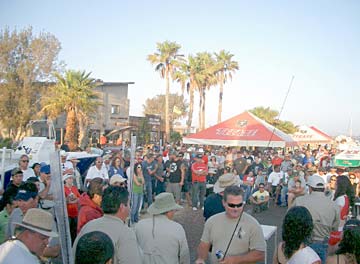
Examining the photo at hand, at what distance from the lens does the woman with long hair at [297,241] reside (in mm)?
3020

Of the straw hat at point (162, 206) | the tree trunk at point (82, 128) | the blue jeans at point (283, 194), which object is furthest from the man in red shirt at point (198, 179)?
the tree trunk at point (82, 128)

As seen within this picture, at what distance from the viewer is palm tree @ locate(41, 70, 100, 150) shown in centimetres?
2945

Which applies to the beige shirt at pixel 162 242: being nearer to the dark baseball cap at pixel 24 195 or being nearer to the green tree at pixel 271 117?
the dark baseball cap at pixel 24 195

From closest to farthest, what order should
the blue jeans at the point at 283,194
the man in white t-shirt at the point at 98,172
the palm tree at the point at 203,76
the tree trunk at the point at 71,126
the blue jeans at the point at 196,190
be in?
the man in white t-shirt at the point at 98,172 < the blue jeans at the point at 196,190 < the blue jeans at the point at 283,194 < the tree trunk at the point at 71,126 < the palm tree at the point at 203,76

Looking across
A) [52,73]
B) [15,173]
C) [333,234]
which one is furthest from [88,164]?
[52,73]

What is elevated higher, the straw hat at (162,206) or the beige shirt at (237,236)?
the straw hat at (162,206)

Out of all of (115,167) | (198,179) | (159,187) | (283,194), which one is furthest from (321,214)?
(283,194)

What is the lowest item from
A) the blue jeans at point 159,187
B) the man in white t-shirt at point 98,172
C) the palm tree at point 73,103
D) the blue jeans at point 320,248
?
the blue jeans at point 159,187

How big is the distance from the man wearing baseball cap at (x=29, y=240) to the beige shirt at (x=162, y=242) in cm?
104

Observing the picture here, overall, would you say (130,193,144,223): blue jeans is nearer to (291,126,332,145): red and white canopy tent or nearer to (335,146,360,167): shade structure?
(335,146,360,167): shade structure

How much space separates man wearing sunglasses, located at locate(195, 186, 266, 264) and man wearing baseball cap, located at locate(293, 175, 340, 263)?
1.42 m

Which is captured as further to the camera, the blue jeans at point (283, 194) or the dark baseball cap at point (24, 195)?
the blue jeans at point (283, 194)

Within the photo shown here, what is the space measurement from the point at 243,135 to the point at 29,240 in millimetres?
17303

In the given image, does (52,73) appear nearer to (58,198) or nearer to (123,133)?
(123,133)
